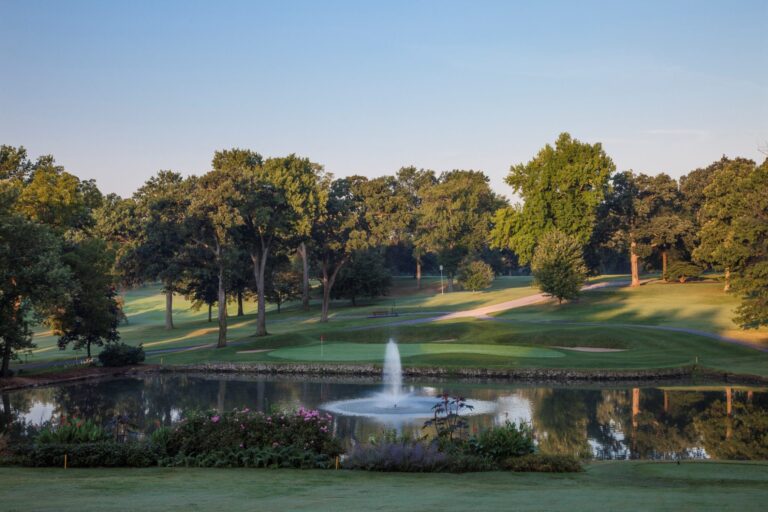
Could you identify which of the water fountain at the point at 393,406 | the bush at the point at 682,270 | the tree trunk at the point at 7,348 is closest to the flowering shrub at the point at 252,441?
the water fountain at the point at 393,406

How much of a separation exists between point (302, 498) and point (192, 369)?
3989cm

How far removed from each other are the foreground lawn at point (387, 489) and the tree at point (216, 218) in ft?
136

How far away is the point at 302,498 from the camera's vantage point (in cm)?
1366

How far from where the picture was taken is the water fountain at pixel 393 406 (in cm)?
3274

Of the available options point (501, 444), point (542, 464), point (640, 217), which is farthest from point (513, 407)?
point (640, 217)

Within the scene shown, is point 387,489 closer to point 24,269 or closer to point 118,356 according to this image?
point 24,269

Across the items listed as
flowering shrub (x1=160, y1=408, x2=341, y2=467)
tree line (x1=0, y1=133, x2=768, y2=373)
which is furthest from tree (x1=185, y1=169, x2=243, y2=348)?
flowering shrub (x1=160, y1=408, x2=341, y2=467)

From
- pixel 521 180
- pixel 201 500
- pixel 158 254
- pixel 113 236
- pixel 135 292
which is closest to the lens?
pixel 201 500

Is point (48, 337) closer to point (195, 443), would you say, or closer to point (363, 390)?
point (363, 390)

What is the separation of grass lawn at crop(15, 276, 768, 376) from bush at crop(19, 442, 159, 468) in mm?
29712

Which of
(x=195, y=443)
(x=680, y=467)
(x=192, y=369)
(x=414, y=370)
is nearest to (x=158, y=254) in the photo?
(x=192, y=369)

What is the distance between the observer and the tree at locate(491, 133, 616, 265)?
88125 mm

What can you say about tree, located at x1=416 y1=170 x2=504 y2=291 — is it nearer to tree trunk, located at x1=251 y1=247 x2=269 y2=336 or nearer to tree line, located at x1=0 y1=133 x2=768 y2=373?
tree line, located at x1=0 y1=133 x2=768 y2=373

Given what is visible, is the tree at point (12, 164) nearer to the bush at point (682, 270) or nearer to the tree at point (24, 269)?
the tree at point (24, 269)
